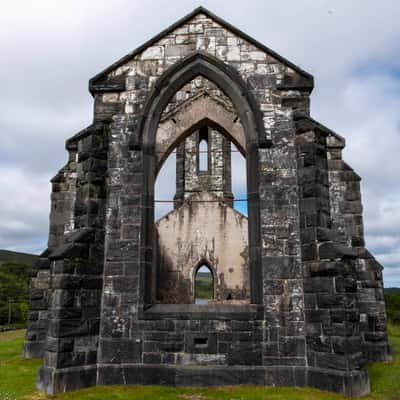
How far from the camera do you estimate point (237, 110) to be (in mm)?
7285

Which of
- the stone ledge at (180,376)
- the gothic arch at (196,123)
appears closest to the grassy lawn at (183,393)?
the stone ledge at (180,376)

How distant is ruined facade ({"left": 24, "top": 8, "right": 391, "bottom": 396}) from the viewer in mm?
6188

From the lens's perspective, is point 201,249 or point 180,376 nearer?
point 180,376

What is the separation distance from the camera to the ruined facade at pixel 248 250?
6.19 meters

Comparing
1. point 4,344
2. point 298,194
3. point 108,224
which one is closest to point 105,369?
point 108,224

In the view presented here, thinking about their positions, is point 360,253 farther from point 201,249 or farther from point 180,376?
point 201,249

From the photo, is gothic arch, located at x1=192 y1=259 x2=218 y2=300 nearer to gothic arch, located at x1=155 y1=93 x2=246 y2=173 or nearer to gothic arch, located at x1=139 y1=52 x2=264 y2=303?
gothic arch, located at x1=155 y1=93 x2=246 y2=173

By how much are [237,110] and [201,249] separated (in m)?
11.4

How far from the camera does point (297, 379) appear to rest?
620 cm

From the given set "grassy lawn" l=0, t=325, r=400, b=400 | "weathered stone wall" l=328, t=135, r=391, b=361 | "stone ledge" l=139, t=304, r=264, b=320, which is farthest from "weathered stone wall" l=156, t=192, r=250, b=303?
"stone ledge" l=139, t=304, r=264, b=320

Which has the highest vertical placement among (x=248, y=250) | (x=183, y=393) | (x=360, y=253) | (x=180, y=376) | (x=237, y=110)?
(x=237, y=110)

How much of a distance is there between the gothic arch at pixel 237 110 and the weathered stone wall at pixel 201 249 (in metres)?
10.1

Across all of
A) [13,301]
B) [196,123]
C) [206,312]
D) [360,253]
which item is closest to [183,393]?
[206,312]

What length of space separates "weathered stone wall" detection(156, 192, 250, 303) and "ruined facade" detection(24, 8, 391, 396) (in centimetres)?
1019
